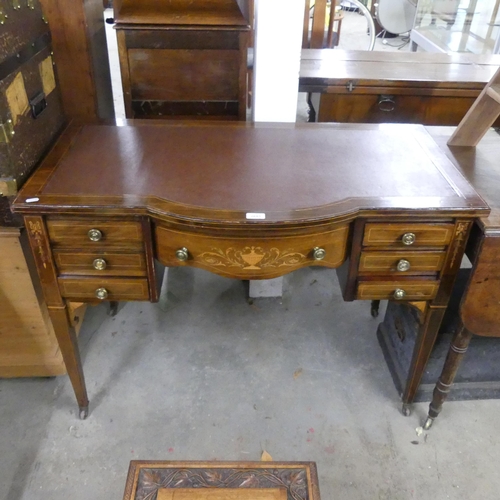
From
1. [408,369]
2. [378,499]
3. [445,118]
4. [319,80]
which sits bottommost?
[378,499]

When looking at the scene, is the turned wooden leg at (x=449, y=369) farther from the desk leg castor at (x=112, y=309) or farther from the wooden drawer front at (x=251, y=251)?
the desk leg castor at (x=112, y=309)

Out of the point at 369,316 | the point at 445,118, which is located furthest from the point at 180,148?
the point at 445,118

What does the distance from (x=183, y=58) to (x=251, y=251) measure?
2.76 ft

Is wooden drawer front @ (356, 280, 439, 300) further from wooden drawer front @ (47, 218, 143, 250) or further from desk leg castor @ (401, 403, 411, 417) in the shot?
wooden drawer front @ (47, 218, 143, 250)

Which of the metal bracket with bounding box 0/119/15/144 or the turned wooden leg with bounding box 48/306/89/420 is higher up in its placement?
the metal bracket with bounding box 0/119/15/144

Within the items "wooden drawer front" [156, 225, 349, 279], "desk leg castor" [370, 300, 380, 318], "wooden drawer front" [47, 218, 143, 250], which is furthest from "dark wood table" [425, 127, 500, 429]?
"wooden drawer front" [47, 218, 143, 250]

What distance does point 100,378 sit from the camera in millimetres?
1816

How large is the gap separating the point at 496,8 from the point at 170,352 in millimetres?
3787

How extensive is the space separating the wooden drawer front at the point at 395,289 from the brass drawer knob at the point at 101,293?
700 mm

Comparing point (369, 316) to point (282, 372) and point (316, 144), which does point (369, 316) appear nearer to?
point (282, 372)

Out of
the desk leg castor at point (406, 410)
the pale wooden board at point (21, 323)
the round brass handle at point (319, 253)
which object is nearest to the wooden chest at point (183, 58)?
the pale wooden board at point (21, 323)

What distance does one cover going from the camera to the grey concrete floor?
153 cm

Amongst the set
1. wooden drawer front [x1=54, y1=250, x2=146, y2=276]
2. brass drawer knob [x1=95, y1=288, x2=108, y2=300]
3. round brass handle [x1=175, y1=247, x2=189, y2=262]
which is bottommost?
brass drawer knob [x1=95, y1=288, x2=108, y2=300]

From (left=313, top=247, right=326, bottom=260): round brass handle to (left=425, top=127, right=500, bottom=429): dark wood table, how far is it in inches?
15.4
